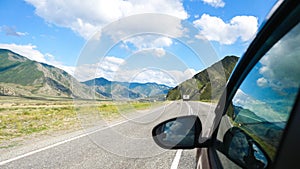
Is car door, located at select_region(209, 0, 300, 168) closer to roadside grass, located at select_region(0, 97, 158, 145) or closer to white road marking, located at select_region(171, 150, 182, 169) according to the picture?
white road marking, located at select_region(171, 150, 182, 169)

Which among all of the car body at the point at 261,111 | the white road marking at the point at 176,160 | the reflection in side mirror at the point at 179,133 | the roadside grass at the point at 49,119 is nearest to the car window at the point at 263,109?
the car body at the point at 261,111

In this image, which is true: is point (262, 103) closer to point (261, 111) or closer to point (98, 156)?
point (261, 111)

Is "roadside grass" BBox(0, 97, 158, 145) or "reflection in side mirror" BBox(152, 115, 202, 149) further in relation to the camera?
"roadside grass" BBox(0, 97, 158, 145)

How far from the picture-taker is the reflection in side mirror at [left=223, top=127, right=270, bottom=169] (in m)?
1.08

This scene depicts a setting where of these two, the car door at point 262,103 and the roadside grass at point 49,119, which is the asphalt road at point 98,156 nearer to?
the roadside grass at point 49,119

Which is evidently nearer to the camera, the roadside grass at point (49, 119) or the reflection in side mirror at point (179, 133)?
the reflection in side mirror at point (179, 133)

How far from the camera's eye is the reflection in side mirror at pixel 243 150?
1084mm

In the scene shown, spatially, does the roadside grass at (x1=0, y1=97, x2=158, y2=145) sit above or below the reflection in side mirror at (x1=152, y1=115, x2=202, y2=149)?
below

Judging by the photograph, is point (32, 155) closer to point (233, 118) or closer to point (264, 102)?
point (233, 118)

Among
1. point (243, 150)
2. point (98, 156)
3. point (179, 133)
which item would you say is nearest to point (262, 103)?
point (243, 150)

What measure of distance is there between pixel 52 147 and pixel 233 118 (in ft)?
20.0

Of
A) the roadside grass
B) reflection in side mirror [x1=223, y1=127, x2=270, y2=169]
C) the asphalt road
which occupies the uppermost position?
reflection in side mirror [x1=223, y1=127, x2=270, y2=169]

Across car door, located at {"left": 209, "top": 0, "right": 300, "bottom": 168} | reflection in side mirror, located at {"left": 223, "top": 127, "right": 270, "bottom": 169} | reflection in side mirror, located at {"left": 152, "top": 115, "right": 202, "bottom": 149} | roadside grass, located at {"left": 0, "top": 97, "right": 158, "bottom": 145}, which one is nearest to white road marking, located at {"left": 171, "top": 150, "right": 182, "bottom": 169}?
reflection in side mirror, located at {"left": 152, "top": 115, "right": 202, "bottom": 149}

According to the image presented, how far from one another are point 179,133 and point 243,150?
2.59 ft
